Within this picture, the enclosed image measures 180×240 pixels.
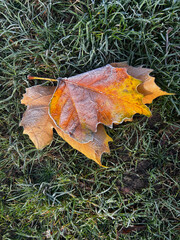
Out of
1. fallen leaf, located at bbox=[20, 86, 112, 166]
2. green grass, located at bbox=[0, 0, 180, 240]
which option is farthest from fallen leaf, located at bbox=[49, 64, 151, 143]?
green grass, located at bbox=[0, 0, 180, 240]

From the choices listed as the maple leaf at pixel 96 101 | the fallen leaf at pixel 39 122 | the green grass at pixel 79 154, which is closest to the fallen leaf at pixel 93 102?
the maple leaf at pixel 96 101

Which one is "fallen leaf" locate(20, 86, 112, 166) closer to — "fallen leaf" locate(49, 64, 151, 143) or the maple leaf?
the maple leaf

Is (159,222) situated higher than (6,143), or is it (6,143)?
(6,143)

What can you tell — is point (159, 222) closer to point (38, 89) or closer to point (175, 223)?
point (175, 223)

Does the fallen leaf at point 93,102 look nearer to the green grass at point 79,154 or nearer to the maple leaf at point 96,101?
the maple leaf at point 96,101

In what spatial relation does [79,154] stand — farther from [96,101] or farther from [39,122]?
[96,101]

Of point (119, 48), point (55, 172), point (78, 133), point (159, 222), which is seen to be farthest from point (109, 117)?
point (159, 222)
